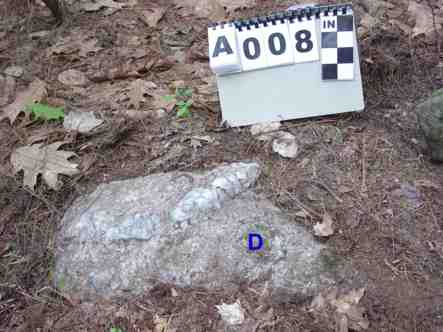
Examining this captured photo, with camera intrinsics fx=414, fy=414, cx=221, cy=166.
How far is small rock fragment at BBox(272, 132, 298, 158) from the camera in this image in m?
1.99

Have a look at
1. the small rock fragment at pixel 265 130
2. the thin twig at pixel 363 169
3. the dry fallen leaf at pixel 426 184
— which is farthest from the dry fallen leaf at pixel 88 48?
the dry fallen leaf at pixel 426 184

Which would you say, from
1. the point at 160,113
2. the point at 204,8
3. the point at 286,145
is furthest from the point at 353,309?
the point at 204,8

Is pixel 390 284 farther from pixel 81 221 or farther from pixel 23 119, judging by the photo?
pixel 23 119

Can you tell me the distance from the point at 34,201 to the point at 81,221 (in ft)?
1.03

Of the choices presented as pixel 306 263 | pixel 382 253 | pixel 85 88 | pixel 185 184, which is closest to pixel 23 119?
pixel 85 88

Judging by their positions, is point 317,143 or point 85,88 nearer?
point 317,143

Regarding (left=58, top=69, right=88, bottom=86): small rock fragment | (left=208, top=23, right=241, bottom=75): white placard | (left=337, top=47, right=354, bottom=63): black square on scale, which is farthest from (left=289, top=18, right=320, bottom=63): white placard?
(left=58, top=69, right=88, bottom=86): small rock fragment

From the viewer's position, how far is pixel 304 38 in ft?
6.59

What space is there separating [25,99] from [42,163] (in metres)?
0.57

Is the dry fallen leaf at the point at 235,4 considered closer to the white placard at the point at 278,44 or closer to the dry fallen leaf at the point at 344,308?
the white placard at the point at 278,44

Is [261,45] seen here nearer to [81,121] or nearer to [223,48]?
[223,48]

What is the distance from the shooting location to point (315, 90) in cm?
208

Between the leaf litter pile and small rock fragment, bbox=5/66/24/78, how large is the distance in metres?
0.01

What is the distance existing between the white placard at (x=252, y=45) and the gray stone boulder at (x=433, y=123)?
0.77 meters
